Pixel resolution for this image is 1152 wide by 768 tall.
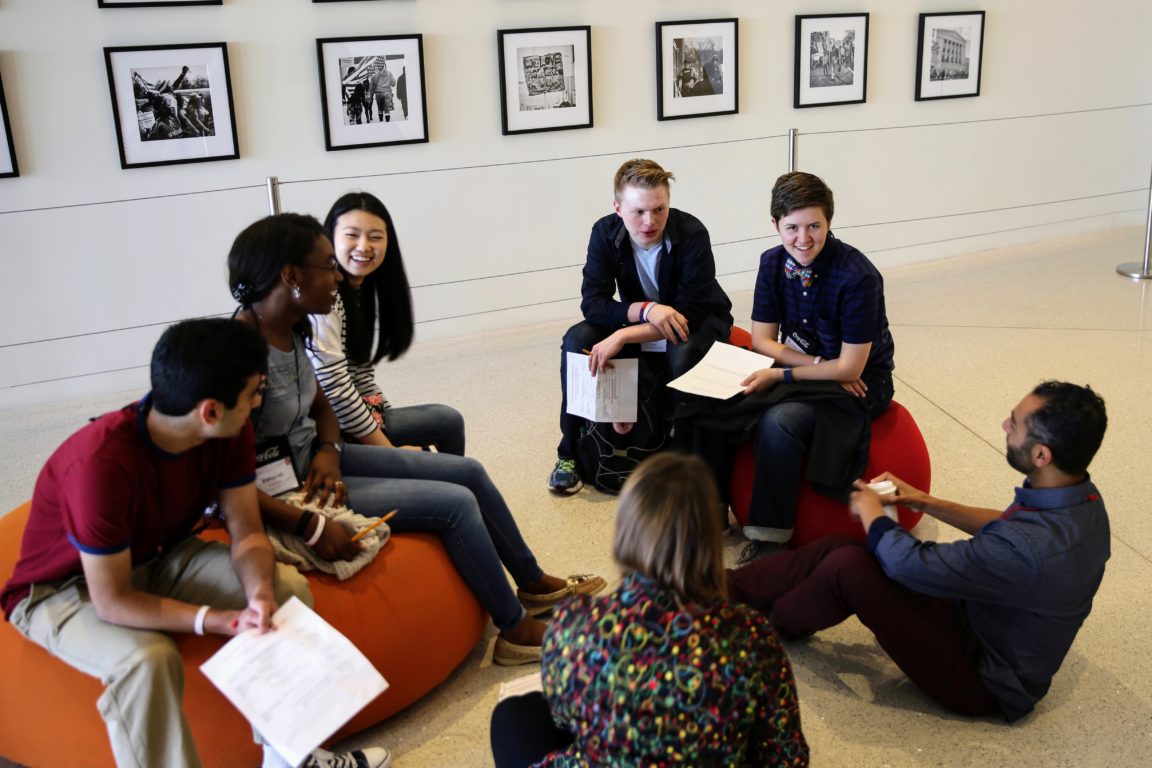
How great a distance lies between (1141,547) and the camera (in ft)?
13.3

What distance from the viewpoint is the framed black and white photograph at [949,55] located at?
8.18 meters

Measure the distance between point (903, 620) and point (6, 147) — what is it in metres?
5.18

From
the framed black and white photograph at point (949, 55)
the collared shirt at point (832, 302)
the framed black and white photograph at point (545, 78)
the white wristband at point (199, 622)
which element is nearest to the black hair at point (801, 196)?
the collared shirt at point (832, 302)

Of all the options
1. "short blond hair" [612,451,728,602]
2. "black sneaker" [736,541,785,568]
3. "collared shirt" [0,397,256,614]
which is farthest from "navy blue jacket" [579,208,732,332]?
"short blond hair" [612,451,728,602]

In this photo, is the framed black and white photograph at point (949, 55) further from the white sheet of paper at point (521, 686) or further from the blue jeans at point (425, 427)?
the white sheet of paper at point (521, 686)

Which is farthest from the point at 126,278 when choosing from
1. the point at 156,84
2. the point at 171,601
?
the point at 171,601

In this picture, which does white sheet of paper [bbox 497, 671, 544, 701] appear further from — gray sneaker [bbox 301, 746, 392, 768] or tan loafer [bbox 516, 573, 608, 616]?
tan loafer [bbox 516, 573, 608, 616]

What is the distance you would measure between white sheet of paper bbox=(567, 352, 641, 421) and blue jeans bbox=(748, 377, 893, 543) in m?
0.77

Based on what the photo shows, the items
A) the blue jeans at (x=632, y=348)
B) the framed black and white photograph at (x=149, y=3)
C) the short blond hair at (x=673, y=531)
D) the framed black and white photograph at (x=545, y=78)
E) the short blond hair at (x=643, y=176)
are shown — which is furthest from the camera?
the framed black and white photograph at (x=545, y=78)

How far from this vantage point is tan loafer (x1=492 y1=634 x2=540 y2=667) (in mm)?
3414

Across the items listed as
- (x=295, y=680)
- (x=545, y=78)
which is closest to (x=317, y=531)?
(x=295, y=680)

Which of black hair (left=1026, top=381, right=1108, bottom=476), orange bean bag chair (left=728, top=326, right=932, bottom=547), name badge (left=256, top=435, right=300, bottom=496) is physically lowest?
orange bean bag chair (left=728, top=326, right=932, bottom=547)

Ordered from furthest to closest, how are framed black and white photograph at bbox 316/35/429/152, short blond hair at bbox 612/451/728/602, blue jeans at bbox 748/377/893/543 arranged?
framed black and white photograph at bbox 316/35/429/152, blue jeans at bbox 748/377/893/543, short blond hair at bbox 612/451/728/602

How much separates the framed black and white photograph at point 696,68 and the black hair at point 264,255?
4.64 m
